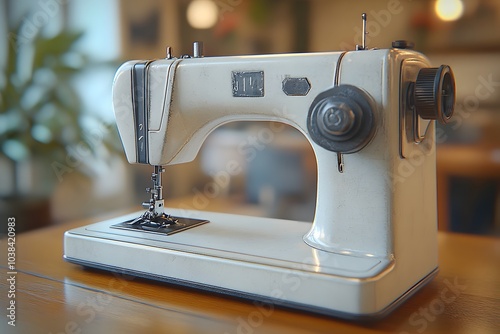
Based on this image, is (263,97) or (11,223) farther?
(11,223)

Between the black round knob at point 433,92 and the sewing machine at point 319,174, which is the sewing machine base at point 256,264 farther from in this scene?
the black round knob at point 433,92

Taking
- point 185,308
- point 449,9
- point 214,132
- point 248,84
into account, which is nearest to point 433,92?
point 248,84

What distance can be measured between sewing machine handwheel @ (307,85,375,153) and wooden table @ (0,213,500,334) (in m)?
0.31

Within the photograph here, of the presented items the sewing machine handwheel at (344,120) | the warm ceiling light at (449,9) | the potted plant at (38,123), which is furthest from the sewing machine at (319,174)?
the potted plant at (38,123)

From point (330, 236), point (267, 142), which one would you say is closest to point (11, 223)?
point (330, 236)

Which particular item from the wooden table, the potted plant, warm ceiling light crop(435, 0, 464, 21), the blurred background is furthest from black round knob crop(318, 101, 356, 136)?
the potted plant

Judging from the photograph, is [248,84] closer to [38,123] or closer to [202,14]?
[202,14]

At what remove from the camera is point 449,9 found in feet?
7.82

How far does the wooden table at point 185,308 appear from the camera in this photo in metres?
0.97

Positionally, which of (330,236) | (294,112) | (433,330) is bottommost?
(433,330)

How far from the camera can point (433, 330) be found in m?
0.95

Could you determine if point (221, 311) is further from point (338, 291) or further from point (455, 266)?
point (455, 266)

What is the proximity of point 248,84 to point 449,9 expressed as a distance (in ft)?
5.12

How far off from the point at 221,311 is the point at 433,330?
369 millimetres
